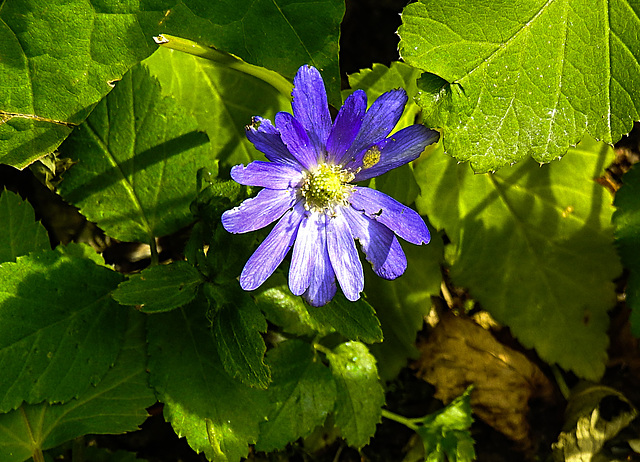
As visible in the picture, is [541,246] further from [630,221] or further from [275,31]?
[275,31]

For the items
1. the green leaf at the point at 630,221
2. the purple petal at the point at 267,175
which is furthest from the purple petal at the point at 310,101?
the green leaf at the point at 630,221

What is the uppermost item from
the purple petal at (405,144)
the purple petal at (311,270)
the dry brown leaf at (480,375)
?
the purple petal at (405,144)

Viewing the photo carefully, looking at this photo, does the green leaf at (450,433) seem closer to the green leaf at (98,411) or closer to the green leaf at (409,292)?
the green leaf at (409,292)

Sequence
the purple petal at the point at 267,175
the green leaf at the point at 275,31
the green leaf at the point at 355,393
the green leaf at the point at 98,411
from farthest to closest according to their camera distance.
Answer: the green leaf at the point at 355,393
the green leaf at the point at 98,411
the green leaf at the point at 275,31
the purple petal at the point at 267,175

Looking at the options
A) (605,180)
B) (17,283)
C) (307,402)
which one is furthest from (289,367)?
(605,180)

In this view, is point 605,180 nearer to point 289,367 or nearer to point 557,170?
point 557,170

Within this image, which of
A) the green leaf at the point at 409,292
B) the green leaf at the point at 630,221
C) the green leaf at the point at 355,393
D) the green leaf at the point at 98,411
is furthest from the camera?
the green leaf at the point at 409,292
